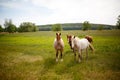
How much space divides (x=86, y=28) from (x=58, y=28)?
74.5 ft

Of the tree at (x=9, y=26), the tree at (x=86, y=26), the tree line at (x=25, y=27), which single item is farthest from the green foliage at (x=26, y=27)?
the tree at (x=86, y=26)

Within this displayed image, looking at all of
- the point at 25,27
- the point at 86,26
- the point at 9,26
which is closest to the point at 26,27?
the point at 25,27

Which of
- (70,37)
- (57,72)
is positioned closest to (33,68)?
(57,72)

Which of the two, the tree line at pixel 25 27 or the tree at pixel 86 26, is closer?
the tree line at pixel 25 27

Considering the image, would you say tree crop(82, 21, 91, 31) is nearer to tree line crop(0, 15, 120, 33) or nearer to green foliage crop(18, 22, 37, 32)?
tree line crop(0, 15, 120, 33)

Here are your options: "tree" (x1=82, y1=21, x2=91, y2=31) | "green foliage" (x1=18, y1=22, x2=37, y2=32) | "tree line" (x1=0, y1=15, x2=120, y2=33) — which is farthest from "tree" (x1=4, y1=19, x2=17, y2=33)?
"tree" (x1=82, y1=21, x2=91, y2=31)

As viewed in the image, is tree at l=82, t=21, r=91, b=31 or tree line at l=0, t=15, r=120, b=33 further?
tree at l=82, t=21, r=91, b=31

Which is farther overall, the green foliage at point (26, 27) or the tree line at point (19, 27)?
the green foliage at point (26, 27)

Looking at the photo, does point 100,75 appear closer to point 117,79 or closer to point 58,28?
point 117,79

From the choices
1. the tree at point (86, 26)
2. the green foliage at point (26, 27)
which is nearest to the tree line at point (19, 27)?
the green foliage at point (26, 27)

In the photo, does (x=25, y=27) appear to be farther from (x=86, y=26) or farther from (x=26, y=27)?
(x=86, y=26)

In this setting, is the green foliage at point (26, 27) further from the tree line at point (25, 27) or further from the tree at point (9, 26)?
the tree at point (9, 26)

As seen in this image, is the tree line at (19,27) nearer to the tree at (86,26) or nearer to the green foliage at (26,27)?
the green foliage at (26,27)

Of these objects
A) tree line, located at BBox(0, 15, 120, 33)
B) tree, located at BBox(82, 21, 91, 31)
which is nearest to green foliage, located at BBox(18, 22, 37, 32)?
tree line, located at BBox(0, 15, 120, 33)
